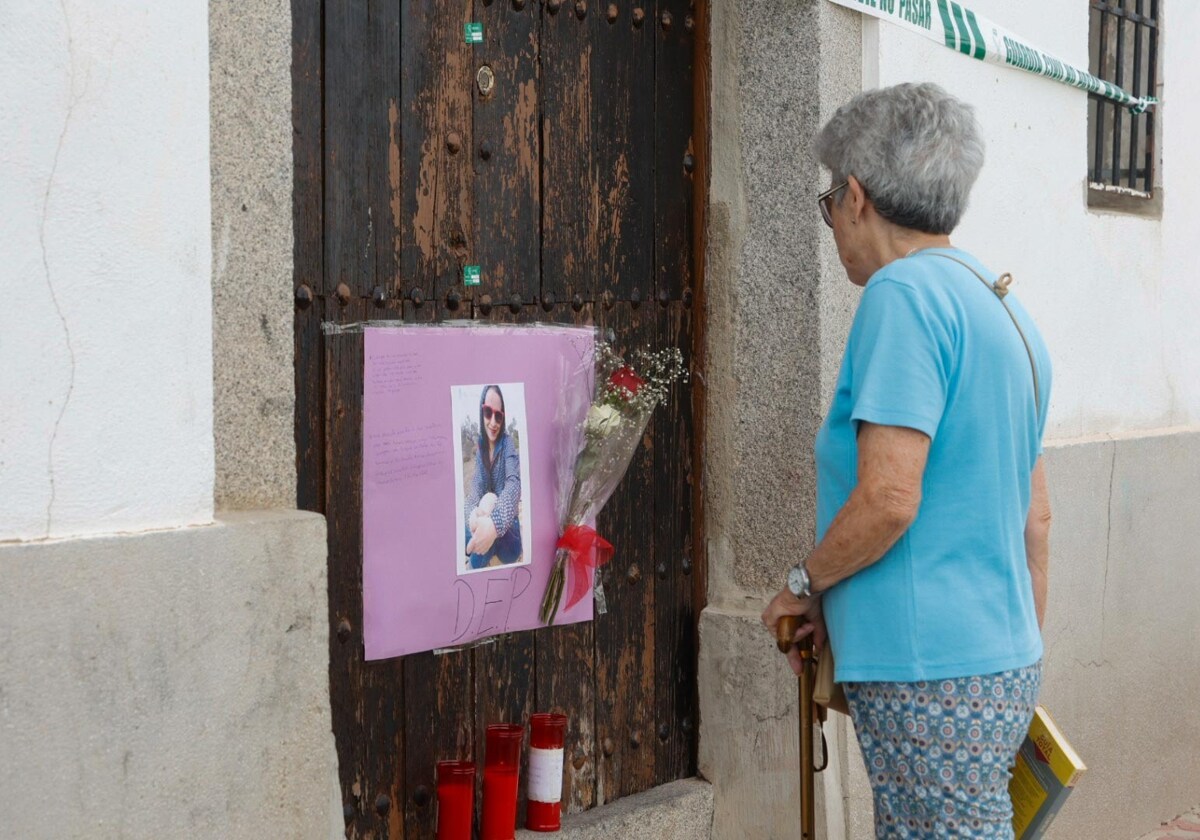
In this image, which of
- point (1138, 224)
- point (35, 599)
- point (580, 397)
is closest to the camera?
point (35, 599)

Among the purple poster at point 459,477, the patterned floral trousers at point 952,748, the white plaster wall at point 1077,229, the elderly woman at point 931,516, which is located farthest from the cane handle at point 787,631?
the white plaster wall at point 1077,229

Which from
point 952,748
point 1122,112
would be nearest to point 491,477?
point 952,748

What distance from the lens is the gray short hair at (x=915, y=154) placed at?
→ 2537mm

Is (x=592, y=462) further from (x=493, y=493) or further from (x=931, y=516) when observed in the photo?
(x=931, y=516)

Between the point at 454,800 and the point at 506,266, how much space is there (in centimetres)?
116

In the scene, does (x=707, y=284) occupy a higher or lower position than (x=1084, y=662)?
higher

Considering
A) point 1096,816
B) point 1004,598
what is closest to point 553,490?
point 1004,598

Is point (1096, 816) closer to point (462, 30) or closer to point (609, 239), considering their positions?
point (609, 239)

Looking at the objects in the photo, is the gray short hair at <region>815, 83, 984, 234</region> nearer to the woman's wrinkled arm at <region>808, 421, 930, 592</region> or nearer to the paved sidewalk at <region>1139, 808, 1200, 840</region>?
the woman's wrinkled arm at <region>808, 421, 930, 592</region>

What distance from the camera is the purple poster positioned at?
295 centimetres

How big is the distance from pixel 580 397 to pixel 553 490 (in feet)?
0.76

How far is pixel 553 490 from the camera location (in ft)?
11.0

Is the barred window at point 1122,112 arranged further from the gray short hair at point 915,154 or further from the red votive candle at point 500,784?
the red votive candle at point 500,784

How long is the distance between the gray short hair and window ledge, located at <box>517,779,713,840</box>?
64.8 inches
